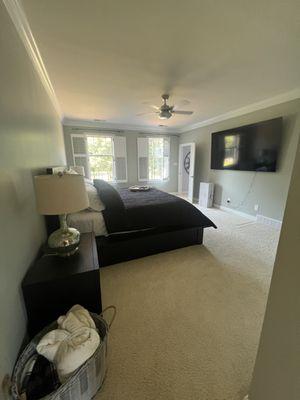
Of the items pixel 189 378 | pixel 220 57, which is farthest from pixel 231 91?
pixel 189 378

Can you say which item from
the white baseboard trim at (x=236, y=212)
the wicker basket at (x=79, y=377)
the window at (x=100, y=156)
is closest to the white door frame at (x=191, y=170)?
the white baseboard trim at (x=236, y=212)

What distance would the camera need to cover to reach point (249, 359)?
1184 mm

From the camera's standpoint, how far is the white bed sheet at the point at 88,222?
2.13 m

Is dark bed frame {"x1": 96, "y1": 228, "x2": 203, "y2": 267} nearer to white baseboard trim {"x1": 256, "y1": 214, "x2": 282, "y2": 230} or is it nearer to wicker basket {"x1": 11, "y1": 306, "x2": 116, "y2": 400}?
wicker basket {"x1": 11, "y1": 306, "x2": 116, "y2": 400}

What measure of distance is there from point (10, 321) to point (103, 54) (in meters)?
2.47

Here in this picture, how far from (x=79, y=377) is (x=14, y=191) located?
110 centimetres

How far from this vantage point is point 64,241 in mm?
1392

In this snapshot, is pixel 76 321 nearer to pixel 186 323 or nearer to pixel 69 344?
pixel 69 344

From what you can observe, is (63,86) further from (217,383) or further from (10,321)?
(217,383)

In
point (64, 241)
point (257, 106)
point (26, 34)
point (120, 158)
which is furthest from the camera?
point (120, 158)

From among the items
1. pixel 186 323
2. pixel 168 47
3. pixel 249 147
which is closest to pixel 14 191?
pixel 186 323

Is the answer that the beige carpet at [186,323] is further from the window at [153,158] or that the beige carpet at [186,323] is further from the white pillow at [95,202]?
the window at [153,158]

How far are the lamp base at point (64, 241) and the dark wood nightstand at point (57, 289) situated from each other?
0.26 feet

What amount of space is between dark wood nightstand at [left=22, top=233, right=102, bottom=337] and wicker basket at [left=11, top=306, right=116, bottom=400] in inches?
5.9
